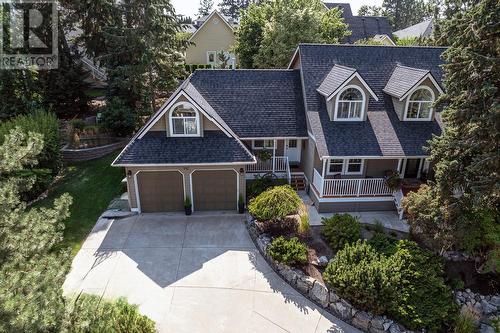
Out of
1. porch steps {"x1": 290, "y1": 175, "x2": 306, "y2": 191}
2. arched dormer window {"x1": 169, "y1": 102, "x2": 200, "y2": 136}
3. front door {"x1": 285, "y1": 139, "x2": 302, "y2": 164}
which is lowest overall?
porch steps {"x1": 290, "y1": 175, "x2": 306, "y2": 191}

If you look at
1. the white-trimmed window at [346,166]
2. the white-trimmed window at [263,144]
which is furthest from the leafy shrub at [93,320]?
the white-trimmed window at [263,144]

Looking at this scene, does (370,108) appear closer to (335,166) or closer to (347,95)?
(347,95)

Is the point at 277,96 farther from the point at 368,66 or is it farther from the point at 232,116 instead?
the point at 368,66

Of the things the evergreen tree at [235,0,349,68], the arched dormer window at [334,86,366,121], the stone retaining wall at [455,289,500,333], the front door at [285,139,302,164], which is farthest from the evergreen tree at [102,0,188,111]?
the stone retaining wall at [455,289,500,333]

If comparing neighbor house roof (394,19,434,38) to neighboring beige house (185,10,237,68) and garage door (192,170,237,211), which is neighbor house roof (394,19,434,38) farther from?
garage door (192,170,237,211)

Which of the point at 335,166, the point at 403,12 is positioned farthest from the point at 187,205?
the point at 403,12

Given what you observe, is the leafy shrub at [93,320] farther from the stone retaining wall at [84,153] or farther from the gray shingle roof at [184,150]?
the stone retaining wall at [84,153]

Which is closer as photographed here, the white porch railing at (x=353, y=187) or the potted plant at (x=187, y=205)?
the white porch railing at (x=353, y=187)
